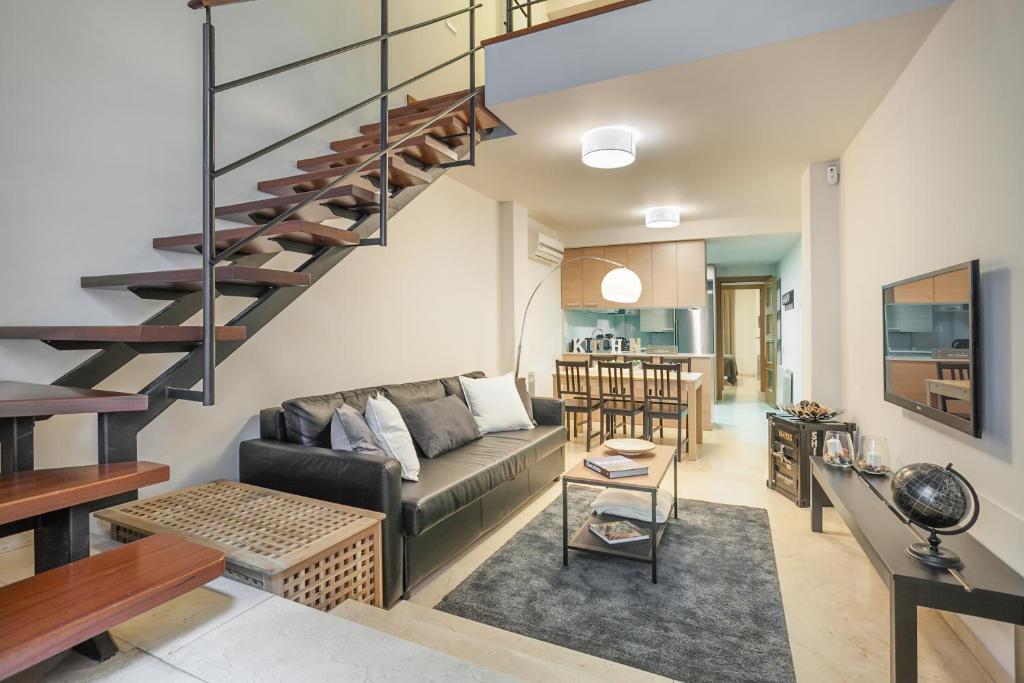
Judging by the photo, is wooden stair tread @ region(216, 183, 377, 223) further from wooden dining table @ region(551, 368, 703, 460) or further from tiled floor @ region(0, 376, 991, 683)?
wooden dining table @ region(551, 368, 703, 460)

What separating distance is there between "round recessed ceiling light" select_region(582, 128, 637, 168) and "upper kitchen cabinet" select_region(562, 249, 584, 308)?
11.9 feet

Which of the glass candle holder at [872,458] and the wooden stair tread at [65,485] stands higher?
the wooden stair tread at [65,485]

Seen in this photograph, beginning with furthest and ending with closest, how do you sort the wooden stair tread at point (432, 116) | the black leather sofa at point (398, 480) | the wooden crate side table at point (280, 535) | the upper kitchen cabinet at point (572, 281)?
the upper kitchen cabinet at point (572, 281) → the wooden stair tread at point (432, 116) → the black leather sofa at point (398, 480) → the wooden crate side table at point (280, 535)

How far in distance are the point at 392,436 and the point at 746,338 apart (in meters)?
12.4

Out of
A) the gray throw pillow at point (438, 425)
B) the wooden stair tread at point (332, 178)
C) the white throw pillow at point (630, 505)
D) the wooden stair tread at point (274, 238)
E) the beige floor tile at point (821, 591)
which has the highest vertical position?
the wooden stair tread at point (332, 178)

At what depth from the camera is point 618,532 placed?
280 centimetres

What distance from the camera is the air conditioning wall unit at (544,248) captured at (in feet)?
20.5

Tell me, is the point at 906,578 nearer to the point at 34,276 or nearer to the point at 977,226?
the point at 977,226

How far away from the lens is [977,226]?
2.01 metres

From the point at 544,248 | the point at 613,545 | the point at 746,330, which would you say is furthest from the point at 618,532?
the point at 746,330

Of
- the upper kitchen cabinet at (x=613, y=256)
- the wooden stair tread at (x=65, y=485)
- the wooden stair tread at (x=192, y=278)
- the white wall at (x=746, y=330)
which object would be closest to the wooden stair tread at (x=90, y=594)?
the wooden stair tread at (x=65, y=485)

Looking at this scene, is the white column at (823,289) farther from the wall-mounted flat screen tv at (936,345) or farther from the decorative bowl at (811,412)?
the wall-mounted flat screen tv at (936,345)

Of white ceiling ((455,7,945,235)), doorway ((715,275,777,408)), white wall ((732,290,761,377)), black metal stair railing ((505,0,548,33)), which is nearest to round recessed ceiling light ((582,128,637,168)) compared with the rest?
white ceiling ((455,7,945,235))

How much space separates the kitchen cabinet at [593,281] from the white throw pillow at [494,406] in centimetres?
336
